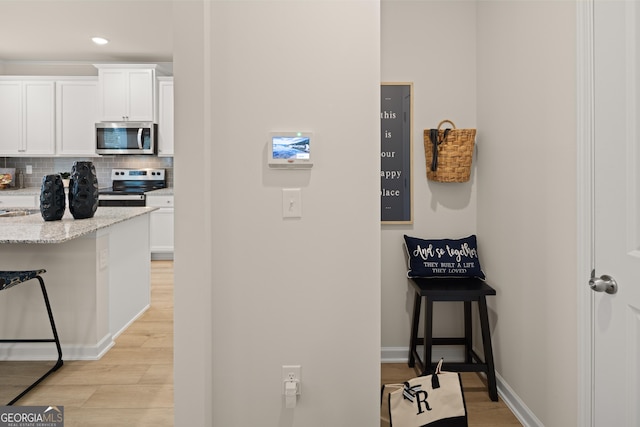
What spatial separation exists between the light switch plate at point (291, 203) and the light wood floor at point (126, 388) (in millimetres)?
1274

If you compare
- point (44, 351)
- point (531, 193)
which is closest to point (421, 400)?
point (531, 193)

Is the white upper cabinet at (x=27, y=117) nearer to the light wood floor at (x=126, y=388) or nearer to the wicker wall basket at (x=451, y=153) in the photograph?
the light wood floor at (x=126, y=388)

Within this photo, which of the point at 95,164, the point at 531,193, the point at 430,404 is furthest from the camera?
the point at 95,164

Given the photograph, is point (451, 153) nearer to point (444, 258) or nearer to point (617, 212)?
point (444, 258)

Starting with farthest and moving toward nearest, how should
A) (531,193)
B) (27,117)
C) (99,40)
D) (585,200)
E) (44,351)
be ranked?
1. (27,117)
2. (99,40)
3. (44,351)
4. (531,193)
5. (585,200)

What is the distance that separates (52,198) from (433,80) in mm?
2585

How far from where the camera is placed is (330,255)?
179 cm

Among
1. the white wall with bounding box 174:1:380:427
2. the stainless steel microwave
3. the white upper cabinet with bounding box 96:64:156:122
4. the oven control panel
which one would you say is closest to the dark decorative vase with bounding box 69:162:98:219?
the white wall with bounding box 174:1:380:427

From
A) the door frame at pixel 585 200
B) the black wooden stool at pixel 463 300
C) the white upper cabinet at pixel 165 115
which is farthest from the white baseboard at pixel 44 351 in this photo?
the white upper cabinet at pixel 165 115

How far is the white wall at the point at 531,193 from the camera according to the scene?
5.86 feet

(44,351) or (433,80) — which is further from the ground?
(433,80)

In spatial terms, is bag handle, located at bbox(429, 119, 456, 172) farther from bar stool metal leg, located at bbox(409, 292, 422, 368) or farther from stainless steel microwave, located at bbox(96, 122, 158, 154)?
stainless steel microwave, located at bbox(96, 122, 158, 154)

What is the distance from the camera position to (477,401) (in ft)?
7.88

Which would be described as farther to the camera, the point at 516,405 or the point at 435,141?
the point at 435,141
